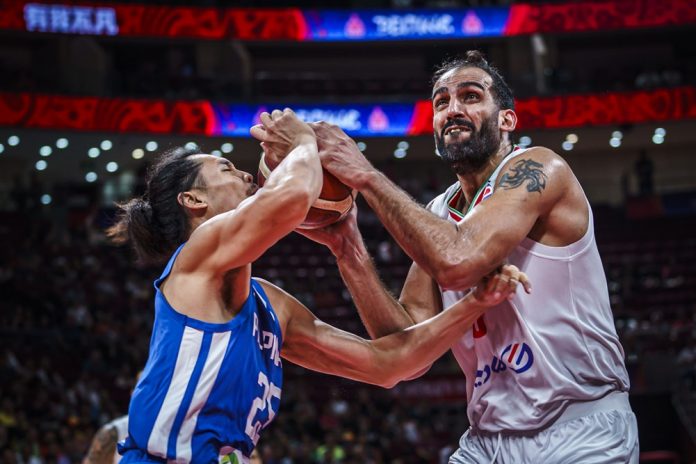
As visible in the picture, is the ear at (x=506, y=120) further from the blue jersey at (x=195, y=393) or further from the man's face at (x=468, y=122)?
the blue jersey at (x=195, y=393)

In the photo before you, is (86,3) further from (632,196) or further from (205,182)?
(205,182)

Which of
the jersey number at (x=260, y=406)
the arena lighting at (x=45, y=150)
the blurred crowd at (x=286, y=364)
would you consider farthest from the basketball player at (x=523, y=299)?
the arena lighting at (x=45, y=150)

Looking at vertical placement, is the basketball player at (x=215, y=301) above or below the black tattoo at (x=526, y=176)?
below

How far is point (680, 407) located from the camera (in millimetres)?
17500

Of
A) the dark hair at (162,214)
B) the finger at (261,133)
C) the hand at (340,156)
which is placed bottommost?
the dark hair at (162,214)

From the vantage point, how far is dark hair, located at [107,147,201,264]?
13.0ft

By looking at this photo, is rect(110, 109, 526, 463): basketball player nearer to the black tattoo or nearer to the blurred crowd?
the black tattoo

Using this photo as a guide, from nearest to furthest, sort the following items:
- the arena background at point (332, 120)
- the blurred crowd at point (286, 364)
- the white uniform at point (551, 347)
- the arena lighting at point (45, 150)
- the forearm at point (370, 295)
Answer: the white uniform at point (551, 347), the forearm at point (370, 295), the blurred crowd at point (286, 364), the arena background at point (332, 120), the arena lighting at point (45, 150)

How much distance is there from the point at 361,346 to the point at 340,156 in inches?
35.8

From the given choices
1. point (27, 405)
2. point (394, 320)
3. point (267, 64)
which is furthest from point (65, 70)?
point (394, 320)

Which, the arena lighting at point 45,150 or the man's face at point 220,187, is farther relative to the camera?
the arena lighting at point 45,150

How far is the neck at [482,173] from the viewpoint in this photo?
4.24 m

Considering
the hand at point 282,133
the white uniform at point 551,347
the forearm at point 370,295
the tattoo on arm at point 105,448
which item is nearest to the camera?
the white uniform at point 551,347

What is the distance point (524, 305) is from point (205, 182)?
146cm
